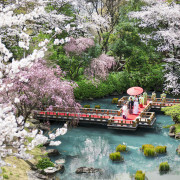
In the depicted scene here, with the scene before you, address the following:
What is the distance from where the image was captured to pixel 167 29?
29.8 meters

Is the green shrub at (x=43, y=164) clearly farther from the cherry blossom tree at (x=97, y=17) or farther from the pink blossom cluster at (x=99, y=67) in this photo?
the cherry blossom tree at (x=97, y=17)

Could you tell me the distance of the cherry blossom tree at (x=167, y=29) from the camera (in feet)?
93.1

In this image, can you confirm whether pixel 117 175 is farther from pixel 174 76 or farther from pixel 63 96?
pixel 174 76

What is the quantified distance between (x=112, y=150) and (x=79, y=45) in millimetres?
13028

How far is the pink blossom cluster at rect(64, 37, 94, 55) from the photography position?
88.3ft

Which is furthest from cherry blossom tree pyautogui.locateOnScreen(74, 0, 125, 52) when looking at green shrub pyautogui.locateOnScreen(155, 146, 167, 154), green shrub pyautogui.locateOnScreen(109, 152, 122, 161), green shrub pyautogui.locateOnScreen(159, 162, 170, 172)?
green shrub pyautogui.locateOnScreen(159, 162, 170, 172)

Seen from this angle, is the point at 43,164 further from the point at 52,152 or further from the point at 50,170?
the point at 52,152

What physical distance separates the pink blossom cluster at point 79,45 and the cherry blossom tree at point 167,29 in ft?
21.7

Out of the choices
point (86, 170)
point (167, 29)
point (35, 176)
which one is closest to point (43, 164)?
point (35, 176)

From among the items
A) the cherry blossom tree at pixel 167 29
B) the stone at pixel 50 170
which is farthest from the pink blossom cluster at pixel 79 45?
the stone at pixel 50 170

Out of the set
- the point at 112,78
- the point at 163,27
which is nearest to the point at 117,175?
the point at 112,78

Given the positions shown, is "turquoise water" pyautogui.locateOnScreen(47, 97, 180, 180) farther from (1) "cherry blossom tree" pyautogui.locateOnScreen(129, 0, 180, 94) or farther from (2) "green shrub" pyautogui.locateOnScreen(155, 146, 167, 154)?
(1) "cherry blossom tree" pyautogui.locateOnScreen(129, 0, 180, 94)

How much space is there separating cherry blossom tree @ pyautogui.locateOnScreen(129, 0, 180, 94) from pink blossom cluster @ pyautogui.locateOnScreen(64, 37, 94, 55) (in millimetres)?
6613

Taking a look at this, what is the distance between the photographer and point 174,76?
28.3 meters
